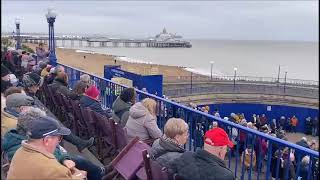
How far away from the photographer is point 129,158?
3.87 meters

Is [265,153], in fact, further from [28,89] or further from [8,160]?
[28,89]

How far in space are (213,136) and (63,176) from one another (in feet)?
4.33

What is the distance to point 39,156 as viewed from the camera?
316 cm

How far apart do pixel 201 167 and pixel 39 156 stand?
1.30m

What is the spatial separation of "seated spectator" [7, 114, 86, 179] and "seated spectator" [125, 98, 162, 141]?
183 cm

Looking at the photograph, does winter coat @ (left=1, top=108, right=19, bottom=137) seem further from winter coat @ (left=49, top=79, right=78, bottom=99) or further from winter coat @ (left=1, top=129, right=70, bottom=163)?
winter coat @ (left=49, top=79, right=78, bottom=99)

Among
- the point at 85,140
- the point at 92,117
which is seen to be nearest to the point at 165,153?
the point at 92,117

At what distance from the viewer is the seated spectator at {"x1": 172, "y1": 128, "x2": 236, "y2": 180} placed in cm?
320

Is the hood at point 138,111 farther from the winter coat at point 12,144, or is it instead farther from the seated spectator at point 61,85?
the seated spectator at point 61,85

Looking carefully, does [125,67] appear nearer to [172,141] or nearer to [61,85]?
[61,85]

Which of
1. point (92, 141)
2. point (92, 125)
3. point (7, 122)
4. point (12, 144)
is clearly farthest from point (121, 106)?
point (12, 144)

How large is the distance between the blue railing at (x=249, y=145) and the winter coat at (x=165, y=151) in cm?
92

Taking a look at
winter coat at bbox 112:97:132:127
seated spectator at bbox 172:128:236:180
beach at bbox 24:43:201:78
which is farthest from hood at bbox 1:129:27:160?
beach at bbox 24:43:201:78

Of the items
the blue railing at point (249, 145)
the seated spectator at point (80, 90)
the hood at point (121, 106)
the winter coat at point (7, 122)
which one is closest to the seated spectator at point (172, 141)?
the blue railing at point (249, 145)
